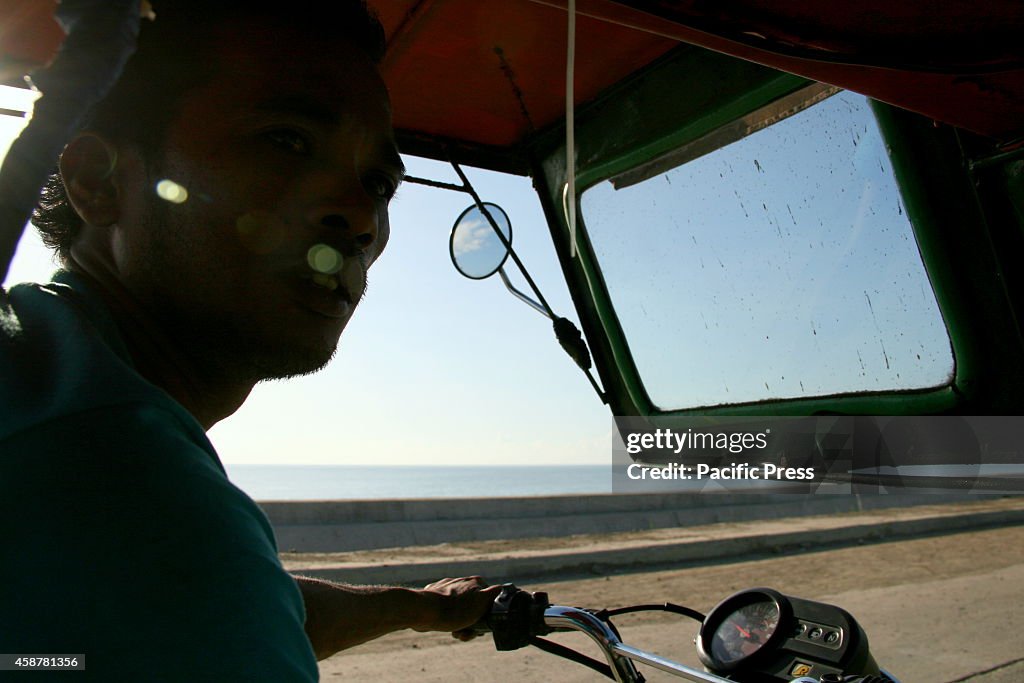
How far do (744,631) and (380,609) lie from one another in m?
0.75

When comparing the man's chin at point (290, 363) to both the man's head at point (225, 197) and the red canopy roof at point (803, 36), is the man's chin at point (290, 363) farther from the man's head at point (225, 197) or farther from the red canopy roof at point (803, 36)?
the red canopy roof at point (803, 36)

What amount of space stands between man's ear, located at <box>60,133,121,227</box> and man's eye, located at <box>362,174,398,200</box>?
396mm

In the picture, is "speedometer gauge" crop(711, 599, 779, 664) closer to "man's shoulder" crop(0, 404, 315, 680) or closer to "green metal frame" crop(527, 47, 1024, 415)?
"green metal frame" crop(527, 47, 1024, 415)

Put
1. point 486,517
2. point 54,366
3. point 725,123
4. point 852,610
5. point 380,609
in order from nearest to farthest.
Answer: point 54,366
point 380,609
point 725,123
point 852,610
point 486,517

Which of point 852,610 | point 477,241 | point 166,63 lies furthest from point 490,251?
point 852,610

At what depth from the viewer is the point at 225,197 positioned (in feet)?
3.91

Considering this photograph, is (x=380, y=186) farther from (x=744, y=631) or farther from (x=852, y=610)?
(x=852, y=610)

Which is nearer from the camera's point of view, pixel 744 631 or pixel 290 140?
pixel 290 140

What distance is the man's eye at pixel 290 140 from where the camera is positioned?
124cm

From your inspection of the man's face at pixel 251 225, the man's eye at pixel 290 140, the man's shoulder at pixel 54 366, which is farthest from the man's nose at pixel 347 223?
the man's shoulder at pixel 54 366

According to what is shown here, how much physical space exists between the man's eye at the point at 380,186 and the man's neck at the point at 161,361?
41cm

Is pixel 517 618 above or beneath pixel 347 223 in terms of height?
beneath

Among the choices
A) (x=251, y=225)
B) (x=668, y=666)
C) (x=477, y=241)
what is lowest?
(x=668, y=666)

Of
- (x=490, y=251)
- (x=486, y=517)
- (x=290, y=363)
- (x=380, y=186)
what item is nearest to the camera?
(x=290, y=363)
